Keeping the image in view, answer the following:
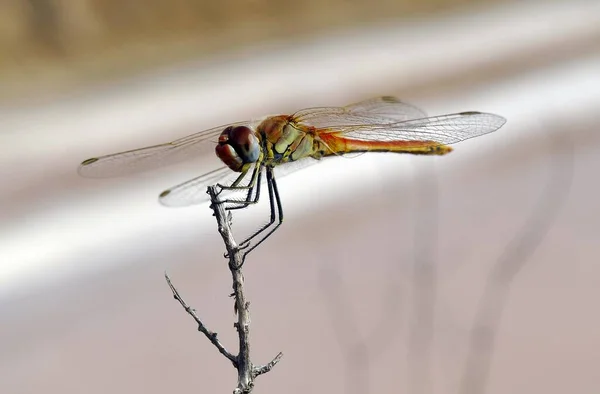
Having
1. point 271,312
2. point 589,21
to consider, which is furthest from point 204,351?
point 589,21

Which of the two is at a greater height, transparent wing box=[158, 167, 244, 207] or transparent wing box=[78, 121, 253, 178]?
transparent wing box=[78, 121, 253, 178]

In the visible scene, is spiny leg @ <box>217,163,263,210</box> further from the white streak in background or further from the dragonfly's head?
the white streak in background

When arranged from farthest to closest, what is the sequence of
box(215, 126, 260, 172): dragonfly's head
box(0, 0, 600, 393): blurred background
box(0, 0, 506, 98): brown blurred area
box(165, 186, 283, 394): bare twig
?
1. box(0, 0, 506, 98): brown blurred area
2. box(0, 0, 600, 393): blurred background
3. box(215, 126, 260, 172): dragonfly's head
4. box(165, 186, 283, 394): bare twig

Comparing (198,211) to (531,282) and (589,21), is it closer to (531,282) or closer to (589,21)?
(531,282)

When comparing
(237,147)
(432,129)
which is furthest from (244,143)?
(432,129)

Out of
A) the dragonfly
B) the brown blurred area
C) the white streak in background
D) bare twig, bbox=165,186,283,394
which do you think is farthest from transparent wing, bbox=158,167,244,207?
the brown blurred area

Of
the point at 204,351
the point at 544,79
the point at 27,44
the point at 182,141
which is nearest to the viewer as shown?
the point at 182,141

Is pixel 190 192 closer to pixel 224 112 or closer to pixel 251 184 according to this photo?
pixel 251 184

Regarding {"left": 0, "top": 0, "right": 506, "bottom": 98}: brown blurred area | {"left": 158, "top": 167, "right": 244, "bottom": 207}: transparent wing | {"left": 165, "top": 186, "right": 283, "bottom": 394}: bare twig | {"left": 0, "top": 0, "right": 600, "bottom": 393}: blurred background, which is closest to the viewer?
{"left": 165, "top": 186, "right": 283, "bottom": 394}: bare twig
